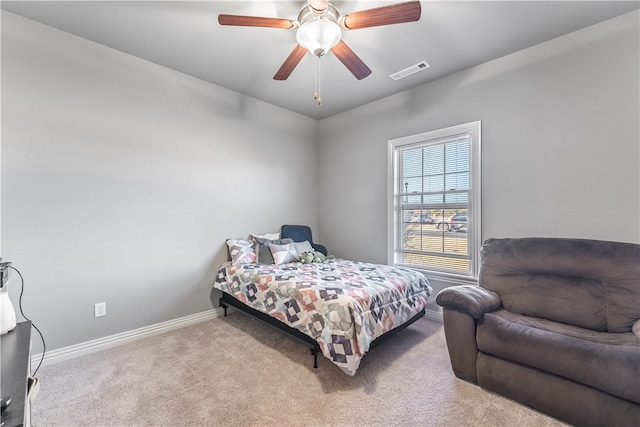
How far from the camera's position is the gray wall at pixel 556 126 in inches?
85.9

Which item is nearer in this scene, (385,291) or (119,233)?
(385,291)

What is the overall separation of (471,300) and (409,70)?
2.38 metres

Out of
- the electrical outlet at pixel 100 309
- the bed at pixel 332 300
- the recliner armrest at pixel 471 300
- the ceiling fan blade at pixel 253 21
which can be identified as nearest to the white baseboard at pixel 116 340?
the electrical outlet at pixel 100 309

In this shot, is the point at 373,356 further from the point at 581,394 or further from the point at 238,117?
the point at 238,117

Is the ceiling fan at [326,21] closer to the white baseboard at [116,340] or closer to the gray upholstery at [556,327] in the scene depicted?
the gray upholstery at [556,327]

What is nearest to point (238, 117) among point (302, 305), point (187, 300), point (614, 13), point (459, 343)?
point (187, 300)

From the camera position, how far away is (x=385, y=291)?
2.30 meters

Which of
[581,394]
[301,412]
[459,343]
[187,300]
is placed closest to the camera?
[581,394]

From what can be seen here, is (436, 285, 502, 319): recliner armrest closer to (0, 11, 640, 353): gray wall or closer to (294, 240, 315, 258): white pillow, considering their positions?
(0, 11, 640, 353): gray wall

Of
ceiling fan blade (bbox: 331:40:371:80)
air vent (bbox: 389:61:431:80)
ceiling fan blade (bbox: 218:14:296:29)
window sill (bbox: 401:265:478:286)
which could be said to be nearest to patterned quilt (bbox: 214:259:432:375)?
window sill (bbox: 401:265:478:286)

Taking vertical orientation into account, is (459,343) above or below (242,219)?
below

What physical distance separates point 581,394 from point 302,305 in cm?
176

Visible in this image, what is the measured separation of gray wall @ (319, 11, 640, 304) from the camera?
218 cm

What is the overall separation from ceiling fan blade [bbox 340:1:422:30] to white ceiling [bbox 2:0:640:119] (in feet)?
1.24
